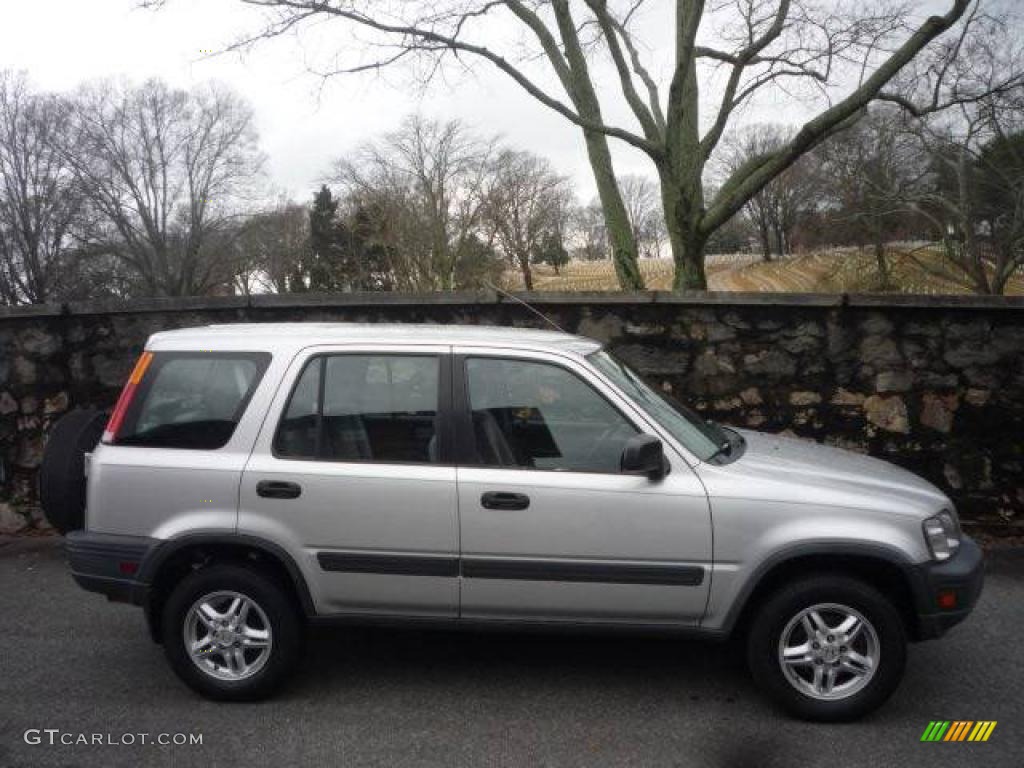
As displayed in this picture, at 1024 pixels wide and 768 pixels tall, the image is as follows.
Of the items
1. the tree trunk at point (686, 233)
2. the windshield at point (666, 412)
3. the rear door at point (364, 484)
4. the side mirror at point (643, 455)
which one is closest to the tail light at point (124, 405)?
the rear door at point (364, 484)

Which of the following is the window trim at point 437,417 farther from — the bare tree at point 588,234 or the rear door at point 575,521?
the bare tree at point 588,234

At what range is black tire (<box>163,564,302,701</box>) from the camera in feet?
12.2

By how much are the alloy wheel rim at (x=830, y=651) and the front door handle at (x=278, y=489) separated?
2217 millimetres

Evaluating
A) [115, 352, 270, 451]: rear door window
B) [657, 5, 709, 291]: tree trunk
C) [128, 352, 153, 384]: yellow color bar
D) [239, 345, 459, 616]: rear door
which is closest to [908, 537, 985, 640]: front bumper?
[239, 345, 459, 616]: rear door

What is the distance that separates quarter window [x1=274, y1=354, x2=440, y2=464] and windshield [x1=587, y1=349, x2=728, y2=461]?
85 cm

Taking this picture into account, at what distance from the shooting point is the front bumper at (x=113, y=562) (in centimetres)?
371

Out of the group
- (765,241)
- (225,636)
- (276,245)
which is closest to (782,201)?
(765,241)

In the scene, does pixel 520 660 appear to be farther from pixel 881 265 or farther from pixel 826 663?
pixel 881 265

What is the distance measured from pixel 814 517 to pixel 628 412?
0.90 meters

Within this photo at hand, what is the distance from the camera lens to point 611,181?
13.9 metres

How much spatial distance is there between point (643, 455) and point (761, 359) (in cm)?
377

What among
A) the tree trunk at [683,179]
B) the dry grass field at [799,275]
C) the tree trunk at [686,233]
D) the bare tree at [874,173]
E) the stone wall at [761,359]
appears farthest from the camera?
the bare tree at [874,173]

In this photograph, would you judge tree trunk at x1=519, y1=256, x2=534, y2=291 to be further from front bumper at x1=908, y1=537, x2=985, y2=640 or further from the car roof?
front bumper at x1=908, y1=537, x2=985, y2=640

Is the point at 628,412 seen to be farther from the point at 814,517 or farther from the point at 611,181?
the point at 611,181
